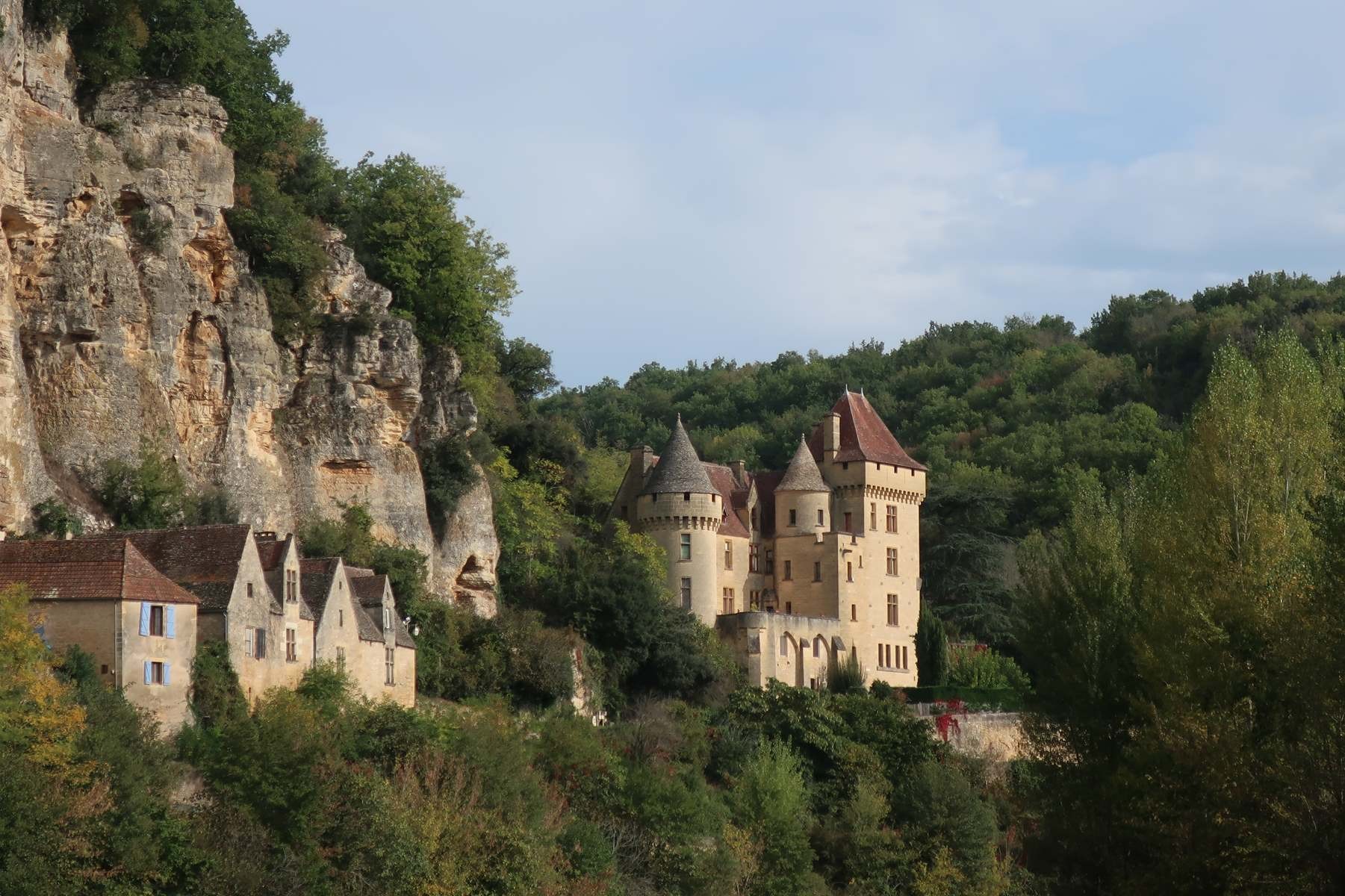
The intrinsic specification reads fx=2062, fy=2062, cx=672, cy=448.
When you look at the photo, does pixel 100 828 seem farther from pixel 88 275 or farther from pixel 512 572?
pixel 512 572

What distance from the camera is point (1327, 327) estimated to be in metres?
94.1

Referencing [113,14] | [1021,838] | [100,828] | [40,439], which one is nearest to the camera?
[100,828]

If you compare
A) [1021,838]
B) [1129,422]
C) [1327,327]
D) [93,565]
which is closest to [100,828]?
[93,565]

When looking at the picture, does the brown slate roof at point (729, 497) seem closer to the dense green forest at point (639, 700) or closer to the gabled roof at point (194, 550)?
the dense green forest at point (639, 700)

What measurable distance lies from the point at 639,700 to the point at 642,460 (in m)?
13.0

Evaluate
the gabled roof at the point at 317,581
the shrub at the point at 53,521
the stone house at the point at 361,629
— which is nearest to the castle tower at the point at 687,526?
the stone house at the point at 361,629

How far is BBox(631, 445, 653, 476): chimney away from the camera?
7262 cm

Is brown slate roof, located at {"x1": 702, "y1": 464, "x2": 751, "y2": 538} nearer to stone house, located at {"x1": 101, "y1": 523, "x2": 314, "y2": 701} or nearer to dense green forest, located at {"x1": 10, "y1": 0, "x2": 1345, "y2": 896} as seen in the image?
dense green forest, located at {"x1": 10, "y1": 0, "x2": 1345, "y2": 896}

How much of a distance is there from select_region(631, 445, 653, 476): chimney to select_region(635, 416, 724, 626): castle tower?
2.09 m

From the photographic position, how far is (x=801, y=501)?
73.0m

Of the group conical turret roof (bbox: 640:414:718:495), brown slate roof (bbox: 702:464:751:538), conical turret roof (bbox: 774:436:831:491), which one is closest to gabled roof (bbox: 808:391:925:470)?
conical turret roof (bbox: 774:436:831:491)

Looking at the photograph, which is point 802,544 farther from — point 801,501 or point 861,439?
point 861,439

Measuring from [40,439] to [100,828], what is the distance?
13950 mm

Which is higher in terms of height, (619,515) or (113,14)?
(113,14)
